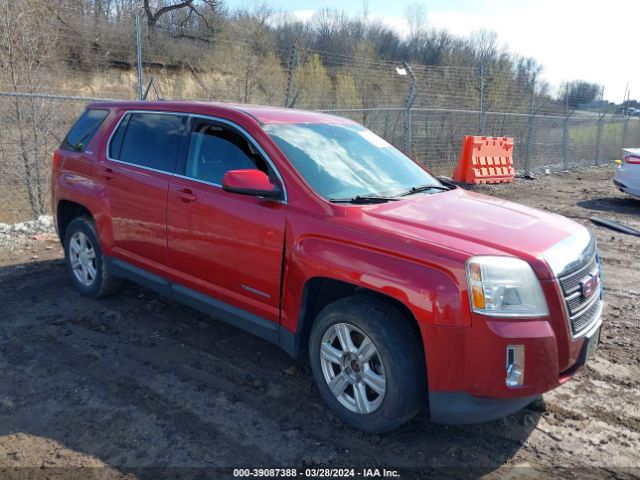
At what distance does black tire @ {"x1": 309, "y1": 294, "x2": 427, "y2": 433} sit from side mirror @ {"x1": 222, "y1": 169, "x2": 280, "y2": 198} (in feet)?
2.88

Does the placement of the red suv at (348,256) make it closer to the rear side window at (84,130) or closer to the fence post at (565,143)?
the rear side window at (84,130)

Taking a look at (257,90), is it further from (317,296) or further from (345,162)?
(317,296)

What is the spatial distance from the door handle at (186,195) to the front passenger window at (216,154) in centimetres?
12

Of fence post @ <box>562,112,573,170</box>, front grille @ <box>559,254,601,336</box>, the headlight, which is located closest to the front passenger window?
the headlight

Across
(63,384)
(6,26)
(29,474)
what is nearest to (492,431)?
(29,474)

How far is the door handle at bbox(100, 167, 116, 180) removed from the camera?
4.72m

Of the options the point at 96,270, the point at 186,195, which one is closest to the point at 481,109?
the point at 96,270

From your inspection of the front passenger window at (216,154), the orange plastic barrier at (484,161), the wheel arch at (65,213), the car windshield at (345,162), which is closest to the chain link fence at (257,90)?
the orange plastic barrier at (484,161)

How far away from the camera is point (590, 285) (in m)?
3.19

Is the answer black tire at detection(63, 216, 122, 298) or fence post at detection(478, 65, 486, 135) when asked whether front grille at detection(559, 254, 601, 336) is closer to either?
black tire at detection(63, 216, 122, 298)

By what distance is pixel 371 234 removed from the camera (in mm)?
3059

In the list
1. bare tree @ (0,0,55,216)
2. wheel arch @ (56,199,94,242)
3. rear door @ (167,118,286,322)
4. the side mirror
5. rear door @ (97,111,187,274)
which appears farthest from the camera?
bare tree @ (0,0,55,216)

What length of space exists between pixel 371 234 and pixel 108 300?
128 inches

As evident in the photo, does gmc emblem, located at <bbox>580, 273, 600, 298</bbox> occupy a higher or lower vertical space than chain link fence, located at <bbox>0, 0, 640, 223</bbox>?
lower
